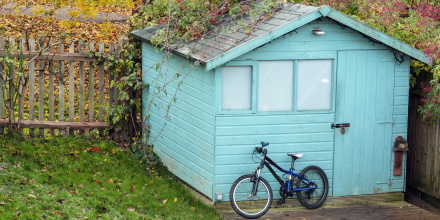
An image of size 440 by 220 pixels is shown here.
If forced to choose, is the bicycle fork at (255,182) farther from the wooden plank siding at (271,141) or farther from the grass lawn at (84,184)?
the grass lawn at (84,184)

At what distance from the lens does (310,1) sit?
525 inches

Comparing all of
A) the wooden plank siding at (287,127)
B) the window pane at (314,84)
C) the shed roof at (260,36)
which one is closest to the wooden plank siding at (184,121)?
the wooden plank siding at (287,127)

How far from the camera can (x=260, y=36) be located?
9828 millimetres

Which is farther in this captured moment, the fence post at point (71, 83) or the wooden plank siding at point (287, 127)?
the fence post at point (71, 83)

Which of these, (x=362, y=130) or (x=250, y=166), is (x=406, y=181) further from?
(x=250, y=166)

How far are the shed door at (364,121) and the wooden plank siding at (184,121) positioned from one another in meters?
1.91

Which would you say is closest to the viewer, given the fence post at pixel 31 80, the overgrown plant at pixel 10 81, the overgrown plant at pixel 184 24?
the overgrown plant at pixel 184 24

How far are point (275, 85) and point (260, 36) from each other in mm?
911

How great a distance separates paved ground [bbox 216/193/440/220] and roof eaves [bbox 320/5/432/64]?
7.13ft

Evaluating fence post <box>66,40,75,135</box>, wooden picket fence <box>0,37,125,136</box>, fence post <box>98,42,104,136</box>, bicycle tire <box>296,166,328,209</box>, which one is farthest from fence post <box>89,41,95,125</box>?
bicycle tire <box>296,166,328,209</box>

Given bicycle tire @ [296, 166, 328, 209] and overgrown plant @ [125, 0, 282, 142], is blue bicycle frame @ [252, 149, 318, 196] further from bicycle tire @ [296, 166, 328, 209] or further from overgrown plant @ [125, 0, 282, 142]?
overgrown plant @ [125, 0, 282, 142]

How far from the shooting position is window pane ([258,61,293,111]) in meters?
10.4

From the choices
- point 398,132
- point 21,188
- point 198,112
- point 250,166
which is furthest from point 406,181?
point 21,188

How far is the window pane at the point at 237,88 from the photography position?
1021 centimetres
